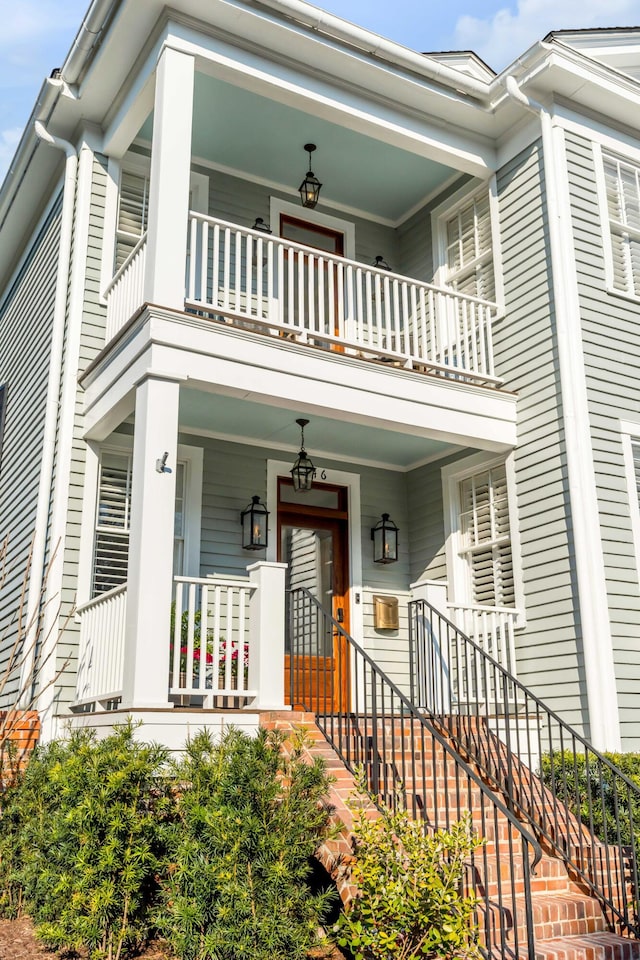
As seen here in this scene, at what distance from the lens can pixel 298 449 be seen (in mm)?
10000

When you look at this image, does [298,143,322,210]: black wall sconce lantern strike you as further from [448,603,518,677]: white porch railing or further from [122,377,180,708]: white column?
[448,603,518,677]: white porch railing

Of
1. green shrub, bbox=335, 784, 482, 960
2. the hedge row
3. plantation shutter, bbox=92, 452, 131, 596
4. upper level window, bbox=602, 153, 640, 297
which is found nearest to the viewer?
green shrub, bbox=335, 784, 482, 960

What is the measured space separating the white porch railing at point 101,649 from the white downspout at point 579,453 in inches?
160

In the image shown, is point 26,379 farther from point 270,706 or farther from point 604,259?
Result: point 604,259

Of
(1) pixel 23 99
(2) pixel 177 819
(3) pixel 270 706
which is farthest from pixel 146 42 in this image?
(2) pixel 177 819

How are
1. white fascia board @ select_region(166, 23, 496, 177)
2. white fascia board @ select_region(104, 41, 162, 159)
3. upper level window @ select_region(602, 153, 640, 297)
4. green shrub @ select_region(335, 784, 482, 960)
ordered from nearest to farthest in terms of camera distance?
green shrub @ select_region(335, 784, 482, 960)
white fascia board @ select_region(166, 23, 496, 177)
white fascia board @ select_region(104, 41, 162, 159)
upper level window @ select_region(602, 153, 640, 297)

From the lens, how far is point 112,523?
344 inches

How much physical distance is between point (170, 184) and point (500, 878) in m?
5.83

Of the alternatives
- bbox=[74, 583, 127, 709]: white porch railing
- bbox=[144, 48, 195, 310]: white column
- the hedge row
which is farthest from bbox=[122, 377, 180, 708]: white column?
bbox=[144, 48, 195, 310]: white column

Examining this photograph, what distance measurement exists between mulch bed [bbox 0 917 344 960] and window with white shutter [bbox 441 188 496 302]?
23.7ft

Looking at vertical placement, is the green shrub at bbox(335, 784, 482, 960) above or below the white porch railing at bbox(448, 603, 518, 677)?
below

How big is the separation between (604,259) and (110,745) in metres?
6.93

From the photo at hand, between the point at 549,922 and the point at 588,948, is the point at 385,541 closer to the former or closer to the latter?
the point at 549,922

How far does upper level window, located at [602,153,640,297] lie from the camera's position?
31.3ft
